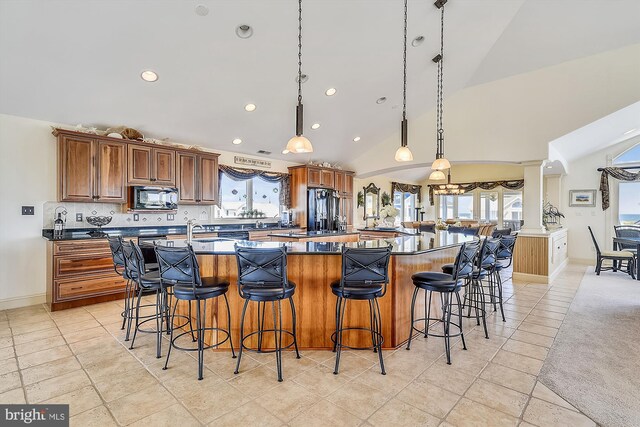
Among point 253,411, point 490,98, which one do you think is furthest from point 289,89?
point 253,411

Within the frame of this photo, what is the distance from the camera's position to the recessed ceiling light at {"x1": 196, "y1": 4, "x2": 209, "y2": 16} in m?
3.39

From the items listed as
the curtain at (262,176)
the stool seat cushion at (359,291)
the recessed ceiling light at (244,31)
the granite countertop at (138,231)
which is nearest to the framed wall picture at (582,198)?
the curtain at (262,176)

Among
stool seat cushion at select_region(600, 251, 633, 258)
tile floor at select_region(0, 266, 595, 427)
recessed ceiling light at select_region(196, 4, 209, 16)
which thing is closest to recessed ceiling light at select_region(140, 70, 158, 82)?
recessed ceiling light at select_region(196, 4, 209, 16)

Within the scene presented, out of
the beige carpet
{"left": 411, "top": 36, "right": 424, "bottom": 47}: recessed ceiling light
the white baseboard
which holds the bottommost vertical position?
the beige carpet

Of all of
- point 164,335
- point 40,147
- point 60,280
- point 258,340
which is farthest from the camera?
point 40,147

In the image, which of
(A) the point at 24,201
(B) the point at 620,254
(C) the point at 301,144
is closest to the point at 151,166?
(A) the point at 24,201

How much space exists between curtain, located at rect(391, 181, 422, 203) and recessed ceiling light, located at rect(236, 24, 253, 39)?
342 inches

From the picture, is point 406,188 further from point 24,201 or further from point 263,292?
point 24,201

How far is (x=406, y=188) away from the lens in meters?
12.5

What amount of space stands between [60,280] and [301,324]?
11.1ft

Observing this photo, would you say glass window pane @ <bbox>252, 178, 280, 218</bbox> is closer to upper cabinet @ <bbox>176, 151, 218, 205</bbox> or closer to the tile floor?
upper cabinet @ <bbox>176, 151, 218, 205</bbox>

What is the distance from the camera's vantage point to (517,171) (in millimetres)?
11023

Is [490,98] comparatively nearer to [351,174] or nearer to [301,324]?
[351,174]

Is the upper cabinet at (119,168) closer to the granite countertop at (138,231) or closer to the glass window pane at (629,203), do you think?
the granite countertop at (138,231)
